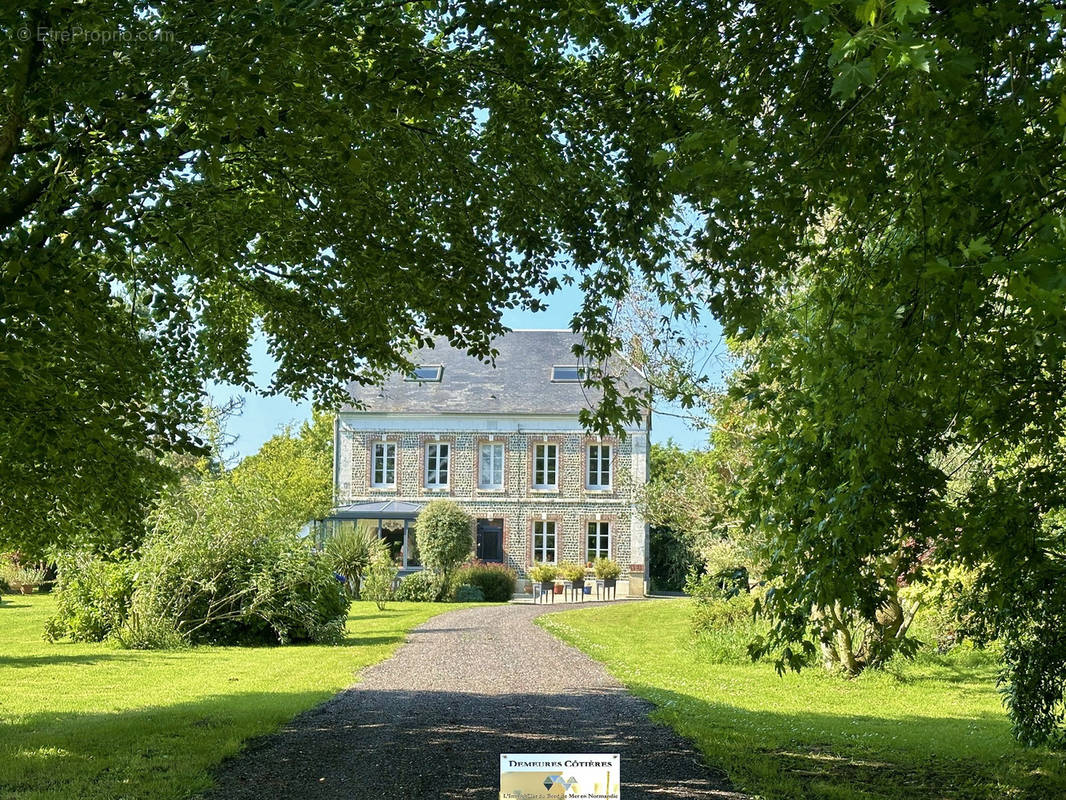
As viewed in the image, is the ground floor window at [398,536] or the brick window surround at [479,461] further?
the brick window surround at [479,461]

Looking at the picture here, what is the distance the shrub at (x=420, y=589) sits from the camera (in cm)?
2991

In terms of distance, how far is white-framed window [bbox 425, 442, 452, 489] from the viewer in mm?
38938

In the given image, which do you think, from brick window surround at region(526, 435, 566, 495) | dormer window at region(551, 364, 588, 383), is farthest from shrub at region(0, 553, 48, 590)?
dormer window at region(551, 364, 588, 383)

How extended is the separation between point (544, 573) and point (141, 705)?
24969mm

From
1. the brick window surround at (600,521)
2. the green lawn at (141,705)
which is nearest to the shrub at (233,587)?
the green lawn at (141,705)

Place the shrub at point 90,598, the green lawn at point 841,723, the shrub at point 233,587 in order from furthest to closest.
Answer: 1. the shrub at point 90,598
2. the shrub at point 233,587
3. the green lawn at point 841,723

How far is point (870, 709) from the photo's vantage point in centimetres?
1194

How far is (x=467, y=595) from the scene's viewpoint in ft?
101

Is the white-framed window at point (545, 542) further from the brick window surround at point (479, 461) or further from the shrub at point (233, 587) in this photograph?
the shrub at point (233, 587)

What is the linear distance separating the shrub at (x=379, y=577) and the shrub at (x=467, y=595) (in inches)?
100

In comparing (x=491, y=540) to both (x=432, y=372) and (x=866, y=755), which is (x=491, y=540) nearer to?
(x=432, y=372)

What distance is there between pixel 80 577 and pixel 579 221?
13120 millimetres

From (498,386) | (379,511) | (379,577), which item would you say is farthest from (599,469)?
(379,577)

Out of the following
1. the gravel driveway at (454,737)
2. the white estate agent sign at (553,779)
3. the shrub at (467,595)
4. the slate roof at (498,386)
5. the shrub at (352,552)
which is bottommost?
the gravel driveway at (454,737)
